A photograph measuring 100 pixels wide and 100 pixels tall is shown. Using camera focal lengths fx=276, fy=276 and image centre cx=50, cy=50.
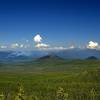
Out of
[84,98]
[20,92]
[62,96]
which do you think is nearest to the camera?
[20,92]

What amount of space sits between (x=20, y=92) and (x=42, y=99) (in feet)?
407

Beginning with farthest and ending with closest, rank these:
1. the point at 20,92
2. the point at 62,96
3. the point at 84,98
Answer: the point at 84,98 → the point at 62,96 → the point at 20,92

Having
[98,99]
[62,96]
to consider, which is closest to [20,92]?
[62,96]

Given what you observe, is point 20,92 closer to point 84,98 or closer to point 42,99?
point 42,99

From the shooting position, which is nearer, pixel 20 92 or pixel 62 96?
pixel 20 92

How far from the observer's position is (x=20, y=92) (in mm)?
51219

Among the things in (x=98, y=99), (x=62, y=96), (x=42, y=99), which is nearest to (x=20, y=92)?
(x=62, y=96)

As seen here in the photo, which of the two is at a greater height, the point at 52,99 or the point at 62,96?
the point at 62,96

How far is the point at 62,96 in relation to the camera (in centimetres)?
5544

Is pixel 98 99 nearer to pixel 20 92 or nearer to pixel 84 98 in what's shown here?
pixel 84 98

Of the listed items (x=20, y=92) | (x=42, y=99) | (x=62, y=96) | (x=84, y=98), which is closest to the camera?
(x=20, y=92)

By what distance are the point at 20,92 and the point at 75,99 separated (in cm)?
13306

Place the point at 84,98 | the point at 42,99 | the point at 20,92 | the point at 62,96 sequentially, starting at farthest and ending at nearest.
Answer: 1. the point at 84,98
2. the point at 42,99
3. the point at 62,96
4. the point at 20,92

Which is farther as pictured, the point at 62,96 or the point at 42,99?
the point at 42,99
